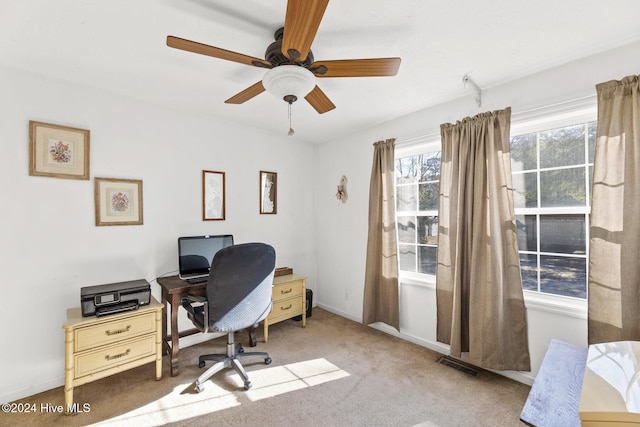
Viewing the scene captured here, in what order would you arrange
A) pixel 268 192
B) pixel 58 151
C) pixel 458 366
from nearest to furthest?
pixel 58 151
pixel 458 366
pixel 268 192

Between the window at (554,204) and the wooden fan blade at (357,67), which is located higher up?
the wooden fan blade at (357,67)

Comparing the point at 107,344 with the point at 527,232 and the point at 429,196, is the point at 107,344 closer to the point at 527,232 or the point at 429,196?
the point at 429,196

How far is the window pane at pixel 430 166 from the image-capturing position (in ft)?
9.39

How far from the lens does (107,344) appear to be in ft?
6.64

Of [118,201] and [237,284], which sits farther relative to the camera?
[118,201]

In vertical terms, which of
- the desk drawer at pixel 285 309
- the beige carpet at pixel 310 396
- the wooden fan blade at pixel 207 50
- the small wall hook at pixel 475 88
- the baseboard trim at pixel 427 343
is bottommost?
the beige carpet at pixel 310 396

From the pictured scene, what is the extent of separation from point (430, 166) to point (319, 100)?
4.89ft

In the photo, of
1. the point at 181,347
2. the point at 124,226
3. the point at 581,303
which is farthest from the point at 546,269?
the point at 124,226

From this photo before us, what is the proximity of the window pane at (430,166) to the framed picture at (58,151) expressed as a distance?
3070 mm

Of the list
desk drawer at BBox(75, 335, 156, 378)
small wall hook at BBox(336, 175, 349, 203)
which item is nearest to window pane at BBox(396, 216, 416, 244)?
small wall hook at BBox(336, 175, 349, 203)

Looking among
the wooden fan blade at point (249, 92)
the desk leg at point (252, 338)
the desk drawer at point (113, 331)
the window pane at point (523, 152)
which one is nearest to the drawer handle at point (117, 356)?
the desk drawer at point (113, 331)

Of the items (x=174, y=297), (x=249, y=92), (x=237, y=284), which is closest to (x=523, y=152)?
(x=249, y=92)

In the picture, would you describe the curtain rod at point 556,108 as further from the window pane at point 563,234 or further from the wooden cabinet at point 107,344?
the wooden cabinet at point 107,344

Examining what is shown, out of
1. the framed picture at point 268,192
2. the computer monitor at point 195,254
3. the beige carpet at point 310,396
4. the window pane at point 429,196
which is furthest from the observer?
the framed picture at point 268,192
